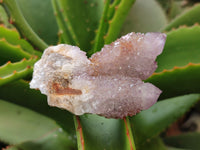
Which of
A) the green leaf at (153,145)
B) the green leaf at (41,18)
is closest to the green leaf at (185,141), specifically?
the green leaf at (153,145)

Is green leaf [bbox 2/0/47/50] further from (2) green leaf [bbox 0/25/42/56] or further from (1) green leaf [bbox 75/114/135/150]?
(1) green leaf [bbox 75/114/135/150]

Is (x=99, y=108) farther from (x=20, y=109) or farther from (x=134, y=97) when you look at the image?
(x=20, y=109)

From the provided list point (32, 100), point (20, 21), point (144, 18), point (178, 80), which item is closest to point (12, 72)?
point (32, 100)

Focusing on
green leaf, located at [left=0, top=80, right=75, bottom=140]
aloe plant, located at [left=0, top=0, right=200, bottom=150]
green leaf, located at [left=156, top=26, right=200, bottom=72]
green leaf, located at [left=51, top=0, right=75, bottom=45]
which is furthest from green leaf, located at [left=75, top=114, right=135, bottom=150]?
green leaf, located at [left=51, top=0, right=75, bottom=45]

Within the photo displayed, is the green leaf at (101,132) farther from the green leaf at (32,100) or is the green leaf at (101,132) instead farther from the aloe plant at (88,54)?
the green leaf at (32,100)

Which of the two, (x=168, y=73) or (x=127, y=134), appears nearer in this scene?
(x=127, y=134)

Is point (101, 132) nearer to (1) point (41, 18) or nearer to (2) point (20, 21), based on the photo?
(2) point (20, 21)

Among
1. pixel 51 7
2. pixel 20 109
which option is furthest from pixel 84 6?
pixel 20 109
